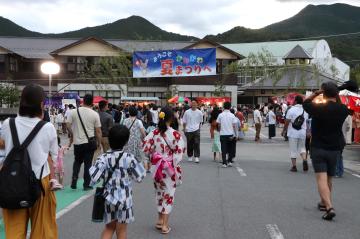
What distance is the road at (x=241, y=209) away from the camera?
6.03m

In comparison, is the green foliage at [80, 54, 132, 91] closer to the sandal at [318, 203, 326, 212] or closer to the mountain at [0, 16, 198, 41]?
the sandal at [318, 203, 326, 212]

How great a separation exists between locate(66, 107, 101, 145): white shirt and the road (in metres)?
1.00

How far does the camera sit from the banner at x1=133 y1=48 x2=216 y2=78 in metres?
24.0

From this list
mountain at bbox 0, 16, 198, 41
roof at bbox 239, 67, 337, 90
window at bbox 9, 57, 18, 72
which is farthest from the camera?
mountain at bbox 0, 16, 198, 41

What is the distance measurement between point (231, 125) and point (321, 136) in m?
5.84

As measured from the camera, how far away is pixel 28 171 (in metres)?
3.92

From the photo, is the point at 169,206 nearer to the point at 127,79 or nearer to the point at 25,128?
the point at 25,128

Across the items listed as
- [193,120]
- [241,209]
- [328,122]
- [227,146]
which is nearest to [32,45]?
[193,120]

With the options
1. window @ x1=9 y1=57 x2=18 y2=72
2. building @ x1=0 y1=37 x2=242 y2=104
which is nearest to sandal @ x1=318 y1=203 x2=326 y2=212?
building @ x1=0 y1=37 x2=242 y2=104

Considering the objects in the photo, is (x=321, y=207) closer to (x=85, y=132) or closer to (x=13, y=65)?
(x=85, y=132)

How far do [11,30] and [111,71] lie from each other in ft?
241

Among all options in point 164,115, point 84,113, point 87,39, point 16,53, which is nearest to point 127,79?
point 87,39

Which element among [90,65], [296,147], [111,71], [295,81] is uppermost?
[90,65]

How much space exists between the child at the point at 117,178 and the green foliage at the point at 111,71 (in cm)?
3754
